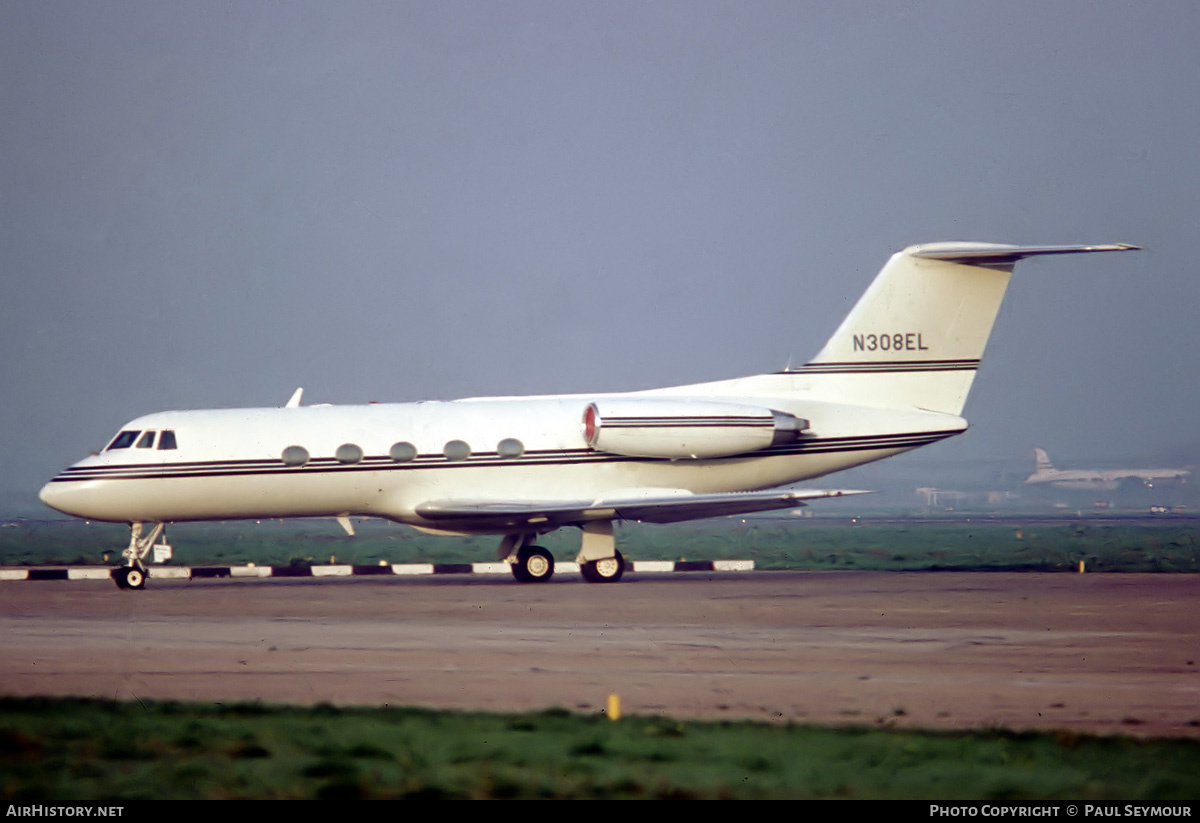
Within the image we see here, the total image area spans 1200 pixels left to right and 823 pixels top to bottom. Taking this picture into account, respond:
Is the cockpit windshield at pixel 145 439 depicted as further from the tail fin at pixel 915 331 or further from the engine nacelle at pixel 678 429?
the tail fin at pixel 915 331

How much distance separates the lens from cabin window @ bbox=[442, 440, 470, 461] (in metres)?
24.8

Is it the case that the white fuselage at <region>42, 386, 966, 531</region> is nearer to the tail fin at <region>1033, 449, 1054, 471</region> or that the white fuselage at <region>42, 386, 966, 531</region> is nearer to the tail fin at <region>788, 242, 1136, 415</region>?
the tail fin at <region>788, 242, 1136, 415</region>

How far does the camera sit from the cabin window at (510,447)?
24.9 metres

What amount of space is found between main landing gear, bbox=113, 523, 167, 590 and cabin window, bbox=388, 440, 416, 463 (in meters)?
4.29

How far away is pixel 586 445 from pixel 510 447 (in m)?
1.40

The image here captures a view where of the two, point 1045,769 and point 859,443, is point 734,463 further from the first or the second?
point 1045,769

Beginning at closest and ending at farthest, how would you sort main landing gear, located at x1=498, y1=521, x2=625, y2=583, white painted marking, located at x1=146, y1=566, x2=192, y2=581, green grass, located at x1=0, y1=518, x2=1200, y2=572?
1. main landing gear, located at x1=498, y1=521, x2=625, y2=583
2. white painted marking, located at x1=146, y1=566, x2=192, y2=581
3. green grass, located at x1=0, y1=518, x2=1200, y2=572

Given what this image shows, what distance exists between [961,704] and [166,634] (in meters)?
9.57

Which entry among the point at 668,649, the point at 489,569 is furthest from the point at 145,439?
the point at 668,649

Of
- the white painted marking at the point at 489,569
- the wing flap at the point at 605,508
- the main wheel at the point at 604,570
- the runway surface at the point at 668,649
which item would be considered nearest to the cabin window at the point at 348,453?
the wing flap at the point at 605,508

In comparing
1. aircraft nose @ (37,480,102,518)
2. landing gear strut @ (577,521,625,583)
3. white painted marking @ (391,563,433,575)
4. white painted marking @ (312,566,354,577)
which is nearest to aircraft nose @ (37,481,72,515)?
aircraft nose @ (37,480,102,518)

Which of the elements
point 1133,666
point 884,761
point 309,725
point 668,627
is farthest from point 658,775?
point 668,627

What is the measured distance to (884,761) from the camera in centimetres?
841

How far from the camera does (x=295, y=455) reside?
2438cm
